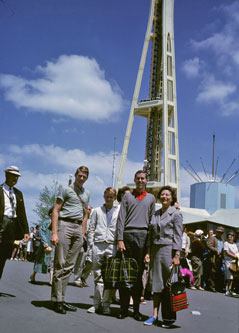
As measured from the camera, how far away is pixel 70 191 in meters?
5.85

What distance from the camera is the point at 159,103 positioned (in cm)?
6369

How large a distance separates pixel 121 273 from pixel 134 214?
29.7 inches

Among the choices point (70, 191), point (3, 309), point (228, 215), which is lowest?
point (3, 309)

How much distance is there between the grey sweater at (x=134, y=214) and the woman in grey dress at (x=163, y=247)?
0.11 meters

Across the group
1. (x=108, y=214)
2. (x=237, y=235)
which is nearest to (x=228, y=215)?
(x=237, y=235)

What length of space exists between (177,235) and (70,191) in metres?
1.50

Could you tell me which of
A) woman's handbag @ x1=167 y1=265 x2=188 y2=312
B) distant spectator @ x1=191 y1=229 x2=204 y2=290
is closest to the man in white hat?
woman's handbag @ x1=167 y1=265 x2=188 y2=312

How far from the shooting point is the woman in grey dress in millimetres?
5504

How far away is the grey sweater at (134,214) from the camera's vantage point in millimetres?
5609

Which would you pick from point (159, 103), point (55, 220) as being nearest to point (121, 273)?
point (55, 220)

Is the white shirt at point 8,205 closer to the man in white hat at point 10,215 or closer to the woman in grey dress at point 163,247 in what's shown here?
the man in white hat at point 10,215

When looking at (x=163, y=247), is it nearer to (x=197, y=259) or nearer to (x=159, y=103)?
(x=197, y=259)

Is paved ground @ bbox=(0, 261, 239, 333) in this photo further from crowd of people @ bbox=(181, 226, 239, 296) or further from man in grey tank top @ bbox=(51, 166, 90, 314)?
crowd of people @ bbox=(181, 226, 239, 296)

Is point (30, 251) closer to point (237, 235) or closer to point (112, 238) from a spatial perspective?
point (237, 235)
